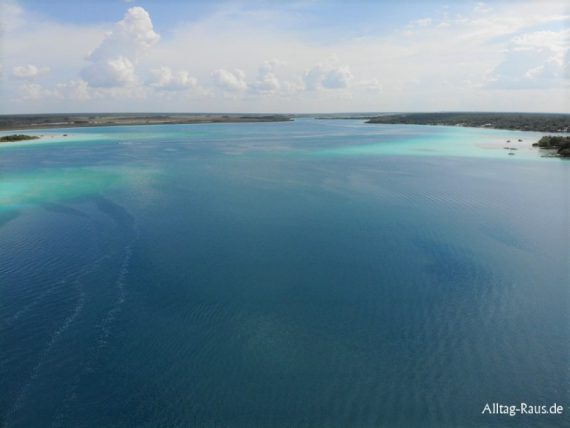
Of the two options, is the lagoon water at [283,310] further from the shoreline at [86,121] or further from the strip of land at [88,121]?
the strip of land at [88,121]

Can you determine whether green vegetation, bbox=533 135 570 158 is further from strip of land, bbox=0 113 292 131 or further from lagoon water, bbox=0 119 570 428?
strip of land, bbox=0 113 292 131

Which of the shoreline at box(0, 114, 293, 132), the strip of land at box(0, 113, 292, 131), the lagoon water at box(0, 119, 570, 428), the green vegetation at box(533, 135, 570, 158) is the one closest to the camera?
the lagoon water at box(0, 119, 570, 428)

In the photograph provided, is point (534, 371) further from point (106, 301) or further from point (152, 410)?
point (106, 301)

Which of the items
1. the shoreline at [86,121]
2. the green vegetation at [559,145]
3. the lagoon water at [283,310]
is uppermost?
the shoreline at [86,121]

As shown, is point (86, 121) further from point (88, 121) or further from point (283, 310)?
point (283, 310)

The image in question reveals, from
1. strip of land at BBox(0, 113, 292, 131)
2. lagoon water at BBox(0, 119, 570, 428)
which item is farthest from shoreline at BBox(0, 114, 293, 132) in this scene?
lagoon water at BBox(0, 119, 570, 428)

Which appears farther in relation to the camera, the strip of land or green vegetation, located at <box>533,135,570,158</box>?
the strip of land

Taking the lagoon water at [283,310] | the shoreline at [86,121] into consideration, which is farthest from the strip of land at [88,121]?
the lagoon water at [283,310]

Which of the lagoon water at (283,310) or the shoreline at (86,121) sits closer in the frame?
the lagoon water at (283,310)

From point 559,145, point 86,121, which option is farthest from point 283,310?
point 86,121
